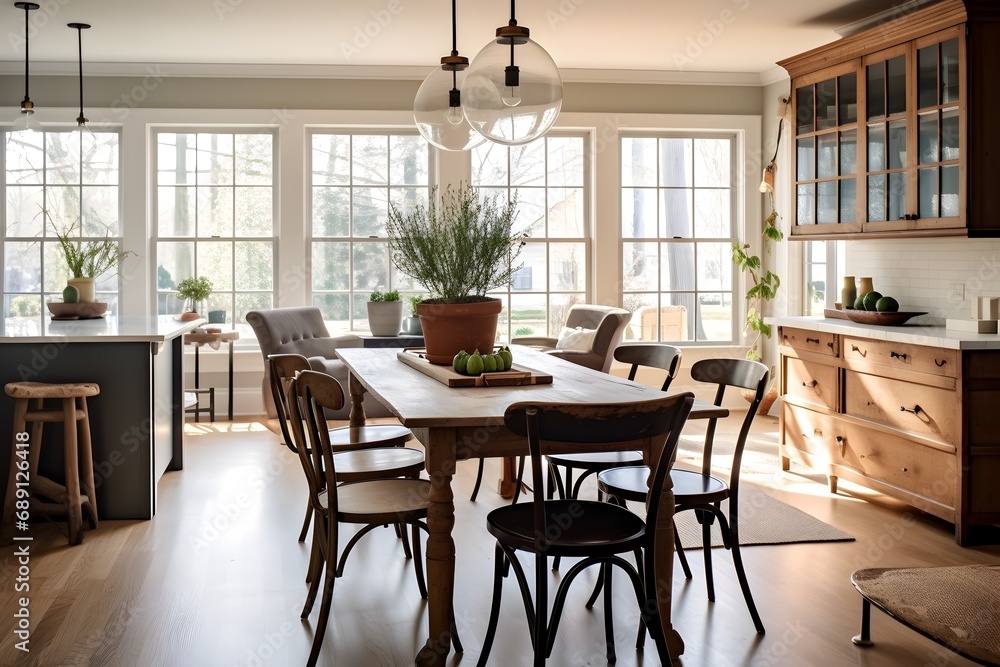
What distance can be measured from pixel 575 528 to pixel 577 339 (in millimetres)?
4456

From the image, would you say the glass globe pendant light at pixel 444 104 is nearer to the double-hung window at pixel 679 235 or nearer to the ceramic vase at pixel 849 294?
the ceramic vase at pixel 849 294

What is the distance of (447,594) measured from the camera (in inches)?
108

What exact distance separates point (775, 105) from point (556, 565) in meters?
5.50

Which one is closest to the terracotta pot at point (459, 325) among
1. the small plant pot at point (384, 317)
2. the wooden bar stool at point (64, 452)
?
the wooden bar stool at point (64, 452)

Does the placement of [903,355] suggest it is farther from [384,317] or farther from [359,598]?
[384,317]

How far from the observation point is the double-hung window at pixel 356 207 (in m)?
7.93

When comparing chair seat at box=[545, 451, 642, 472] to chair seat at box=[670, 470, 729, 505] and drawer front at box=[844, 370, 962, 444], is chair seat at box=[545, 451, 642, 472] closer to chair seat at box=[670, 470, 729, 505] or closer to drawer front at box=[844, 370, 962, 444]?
chair seat at box=[670, 470, 729, 505]

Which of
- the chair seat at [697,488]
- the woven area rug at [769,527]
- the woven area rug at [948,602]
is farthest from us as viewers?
the woven area rug at [769,527]

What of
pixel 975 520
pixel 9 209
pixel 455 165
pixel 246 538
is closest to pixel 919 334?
pixel 975 520

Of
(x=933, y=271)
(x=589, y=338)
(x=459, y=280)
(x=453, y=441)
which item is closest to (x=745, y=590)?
(x=453, y=441)

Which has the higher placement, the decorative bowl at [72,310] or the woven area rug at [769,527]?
the decorative bowl at [72,310]

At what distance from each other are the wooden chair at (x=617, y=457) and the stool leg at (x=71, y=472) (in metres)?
2.13

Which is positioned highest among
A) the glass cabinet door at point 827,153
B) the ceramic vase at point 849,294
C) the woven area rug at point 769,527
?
the glass cabinet door at point 827,153

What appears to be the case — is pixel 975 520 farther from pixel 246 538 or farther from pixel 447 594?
pixel 246 538
